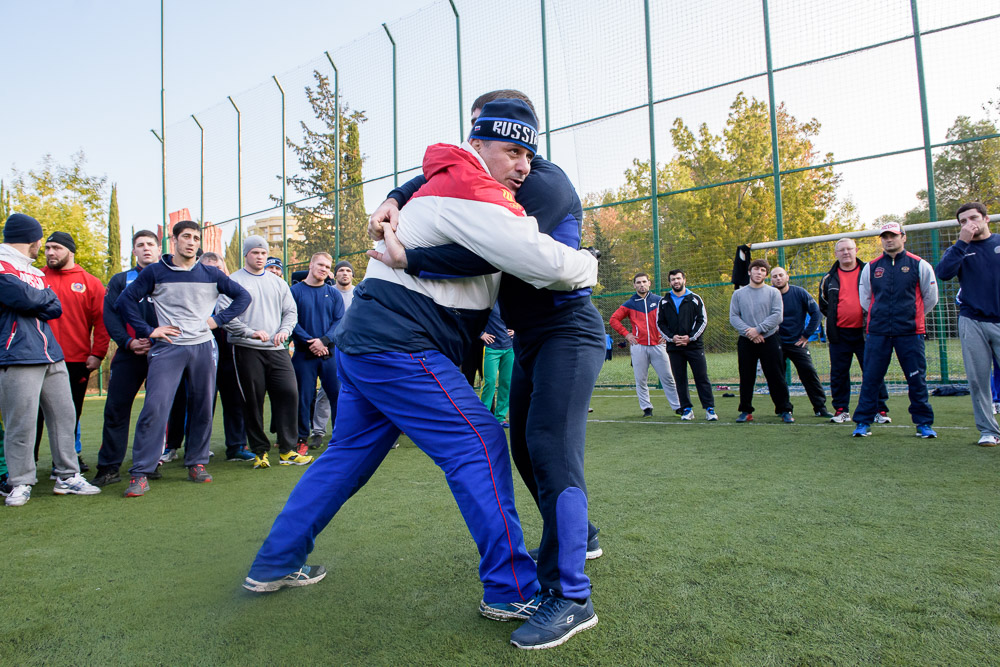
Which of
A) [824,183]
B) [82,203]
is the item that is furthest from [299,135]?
[82,203]

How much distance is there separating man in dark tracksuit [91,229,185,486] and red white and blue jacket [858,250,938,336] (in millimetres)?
6320

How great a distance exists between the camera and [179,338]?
4980 mm

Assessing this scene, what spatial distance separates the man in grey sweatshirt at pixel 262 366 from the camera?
5809 mm

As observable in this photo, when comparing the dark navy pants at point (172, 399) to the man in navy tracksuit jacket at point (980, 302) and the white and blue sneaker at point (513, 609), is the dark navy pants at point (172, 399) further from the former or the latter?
the man in navy tracksuit jacket at point (980, 302)

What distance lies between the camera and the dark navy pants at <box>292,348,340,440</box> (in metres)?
6.56

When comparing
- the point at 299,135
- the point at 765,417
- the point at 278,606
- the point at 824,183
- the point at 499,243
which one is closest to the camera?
the point at 499,243

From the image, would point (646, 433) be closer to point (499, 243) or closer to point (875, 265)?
point (875, 265)

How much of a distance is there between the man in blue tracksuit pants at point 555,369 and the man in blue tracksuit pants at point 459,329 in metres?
0.06

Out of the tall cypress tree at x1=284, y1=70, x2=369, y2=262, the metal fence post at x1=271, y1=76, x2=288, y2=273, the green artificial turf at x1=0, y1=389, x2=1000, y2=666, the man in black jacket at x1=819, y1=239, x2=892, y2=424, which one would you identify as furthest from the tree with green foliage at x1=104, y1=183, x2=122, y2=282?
the man in black jacket at x1=819, y1=239, x2=892, y2=424

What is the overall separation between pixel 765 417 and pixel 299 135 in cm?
1417

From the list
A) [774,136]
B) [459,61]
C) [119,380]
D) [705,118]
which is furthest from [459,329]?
[459,61]

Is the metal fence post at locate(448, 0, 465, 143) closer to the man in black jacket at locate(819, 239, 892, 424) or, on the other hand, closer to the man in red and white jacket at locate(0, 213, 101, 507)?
the man in black jacket at locate(819, 239, 892, 424)

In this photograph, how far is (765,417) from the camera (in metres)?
7.98

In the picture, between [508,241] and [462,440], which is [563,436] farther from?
[508,241]
